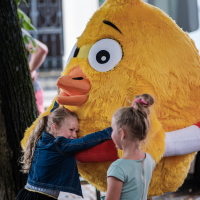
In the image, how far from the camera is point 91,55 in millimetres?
1434

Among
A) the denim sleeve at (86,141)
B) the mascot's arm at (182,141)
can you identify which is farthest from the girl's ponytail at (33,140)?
the mascot's arm at (182,141)

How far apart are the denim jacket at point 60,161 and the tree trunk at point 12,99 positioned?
0.50m

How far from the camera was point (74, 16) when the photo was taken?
533 centimetres

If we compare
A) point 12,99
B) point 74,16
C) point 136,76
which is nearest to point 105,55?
point 136,76

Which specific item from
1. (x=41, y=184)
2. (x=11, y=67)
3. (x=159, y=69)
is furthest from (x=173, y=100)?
(x=11, y=67)

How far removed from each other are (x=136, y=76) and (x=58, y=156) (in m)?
0.58

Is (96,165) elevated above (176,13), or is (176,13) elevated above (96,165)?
(176,13)

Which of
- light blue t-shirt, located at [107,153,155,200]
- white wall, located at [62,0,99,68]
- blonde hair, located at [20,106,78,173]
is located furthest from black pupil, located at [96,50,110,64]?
white wall, located at [62,0,99,68]

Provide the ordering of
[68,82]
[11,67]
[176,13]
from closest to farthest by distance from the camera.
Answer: [68,82] < [11,67] < [176,13]

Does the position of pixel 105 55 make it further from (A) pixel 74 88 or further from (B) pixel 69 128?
(B) pixel 69 128

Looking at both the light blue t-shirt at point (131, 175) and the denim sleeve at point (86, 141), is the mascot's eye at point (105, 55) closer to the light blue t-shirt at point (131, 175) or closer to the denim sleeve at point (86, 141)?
the denim sleeve at point (86, 141)

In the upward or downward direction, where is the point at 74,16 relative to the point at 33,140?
upward

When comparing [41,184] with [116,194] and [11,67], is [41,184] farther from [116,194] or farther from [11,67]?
[11,67]

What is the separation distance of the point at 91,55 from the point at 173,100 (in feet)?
1.62
